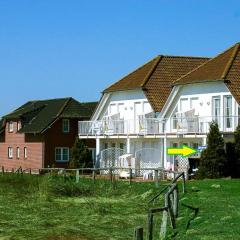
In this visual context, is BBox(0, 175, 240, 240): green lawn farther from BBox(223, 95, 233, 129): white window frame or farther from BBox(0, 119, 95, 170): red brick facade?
BBox(0, 119, 95, 170): red brick facade

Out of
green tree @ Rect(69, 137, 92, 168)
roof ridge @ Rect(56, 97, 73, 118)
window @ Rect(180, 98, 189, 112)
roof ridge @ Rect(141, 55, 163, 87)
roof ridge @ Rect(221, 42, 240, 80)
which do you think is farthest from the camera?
roof ridge @ Rect(56, 97, 73, 118)

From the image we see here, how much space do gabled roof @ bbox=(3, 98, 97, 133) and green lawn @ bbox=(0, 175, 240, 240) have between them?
2724 centimetres

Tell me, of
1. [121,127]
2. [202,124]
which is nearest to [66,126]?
[121,127]

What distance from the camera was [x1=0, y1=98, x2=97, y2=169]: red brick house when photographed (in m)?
64.3

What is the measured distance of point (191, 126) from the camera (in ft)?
151

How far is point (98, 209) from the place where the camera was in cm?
2517

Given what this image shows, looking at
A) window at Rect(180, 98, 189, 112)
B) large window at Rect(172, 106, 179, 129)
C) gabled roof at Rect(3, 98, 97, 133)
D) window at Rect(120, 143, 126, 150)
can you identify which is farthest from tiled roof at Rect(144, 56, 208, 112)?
gabled roof at Rect(3, 98, 97, 133)

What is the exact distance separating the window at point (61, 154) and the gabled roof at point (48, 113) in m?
2.51

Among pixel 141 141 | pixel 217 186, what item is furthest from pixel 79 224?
pixel 141 141

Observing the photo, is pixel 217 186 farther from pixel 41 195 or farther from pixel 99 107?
pixel 99 107

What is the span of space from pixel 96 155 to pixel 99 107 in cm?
419

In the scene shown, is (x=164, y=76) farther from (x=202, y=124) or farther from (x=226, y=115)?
(x=226, y=115)

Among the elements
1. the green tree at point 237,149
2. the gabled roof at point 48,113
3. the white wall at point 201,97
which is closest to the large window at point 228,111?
the white wall at point 201,97

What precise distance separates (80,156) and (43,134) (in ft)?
27.6
